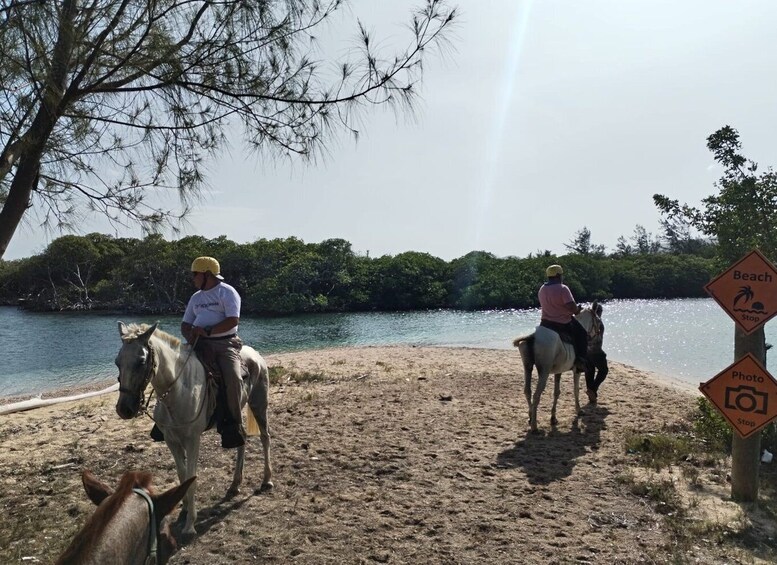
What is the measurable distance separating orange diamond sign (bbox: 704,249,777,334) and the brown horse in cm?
493

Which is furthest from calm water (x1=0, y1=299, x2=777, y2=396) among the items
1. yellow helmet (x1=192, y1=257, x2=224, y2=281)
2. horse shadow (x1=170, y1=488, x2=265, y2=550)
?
yellow helmet (x1=192, y1=257, x2=224, y2=281)

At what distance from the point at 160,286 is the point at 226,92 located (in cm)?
4440

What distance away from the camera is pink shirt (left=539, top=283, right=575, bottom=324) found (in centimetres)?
721

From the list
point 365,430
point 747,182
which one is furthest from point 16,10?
point 747,182

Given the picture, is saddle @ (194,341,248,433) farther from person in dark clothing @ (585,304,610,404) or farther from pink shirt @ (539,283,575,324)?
person in dark clothing @ (585,304,610,404)

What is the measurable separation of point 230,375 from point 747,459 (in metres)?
4.80

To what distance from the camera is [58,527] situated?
14.5ft

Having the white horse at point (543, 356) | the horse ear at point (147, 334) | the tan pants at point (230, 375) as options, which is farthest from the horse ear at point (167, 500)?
the white horse at point (543, 356)

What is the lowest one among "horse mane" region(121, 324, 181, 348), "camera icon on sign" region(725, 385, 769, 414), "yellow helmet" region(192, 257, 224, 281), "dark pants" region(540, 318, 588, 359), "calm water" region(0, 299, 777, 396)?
"calm water" region(0, 299, 777, 396)

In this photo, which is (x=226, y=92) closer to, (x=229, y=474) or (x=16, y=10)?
(x=16, y=10)

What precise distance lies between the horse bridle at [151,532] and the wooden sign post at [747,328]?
4.68 m

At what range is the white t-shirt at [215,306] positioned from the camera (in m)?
4.74

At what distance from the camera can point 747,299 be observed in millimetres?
4742

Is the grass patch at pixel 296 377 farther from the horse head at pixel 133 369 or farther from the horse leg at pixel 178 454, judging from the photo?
the horse head at pixel 133 369
